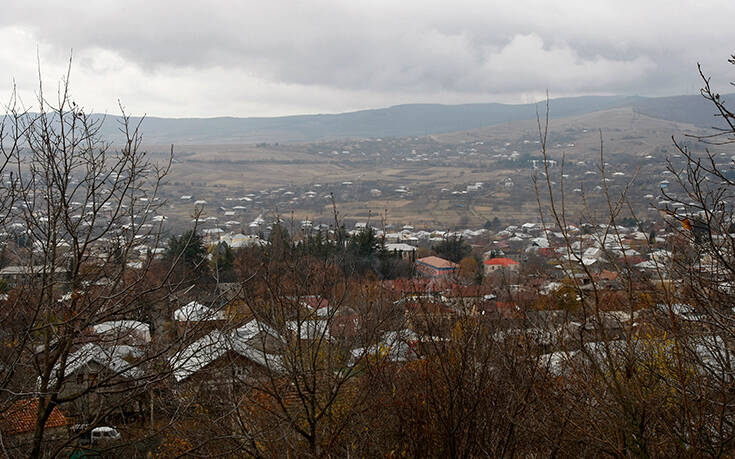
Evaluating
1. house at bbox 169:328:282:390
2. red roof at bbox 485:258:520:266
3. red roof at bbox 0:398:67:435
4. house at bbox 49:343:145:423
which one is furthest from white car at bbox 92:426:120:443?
red roof at bbox 485:258:520:266

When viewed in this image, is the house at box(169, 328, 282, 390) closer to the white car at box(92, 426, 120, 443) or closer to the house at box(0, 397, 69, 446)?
the house at box(0, 397, 69, 446)

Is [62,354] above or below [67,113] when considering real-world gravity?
below

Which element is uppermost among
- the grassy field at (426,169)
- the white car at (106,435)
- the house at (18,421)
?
the house at (18,421)

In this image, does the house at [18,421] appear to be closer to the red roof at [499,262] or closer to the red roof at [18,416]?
the red roof at [18,416]

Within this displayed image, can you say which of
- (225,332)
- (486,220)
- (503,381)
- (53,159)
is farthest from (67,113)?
(486,220)

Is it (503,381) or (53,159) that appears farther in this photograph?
(503,381)

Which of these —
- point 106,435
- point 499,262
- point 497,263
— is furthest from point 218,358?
point 499,262

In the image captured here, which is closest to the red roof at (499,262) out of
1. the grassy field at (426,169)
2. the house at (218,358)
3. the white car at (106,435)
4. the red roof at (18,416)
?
the grassy field at (426,169)

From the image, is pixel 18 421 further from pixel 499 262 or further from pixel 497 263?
pixel 499 262

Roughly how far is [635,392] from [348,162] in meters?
117

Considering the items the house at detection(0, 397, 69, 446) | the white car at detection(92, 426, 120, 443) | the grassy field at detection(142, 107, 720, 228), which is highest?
the house at detection(0, 397, 69, 446)

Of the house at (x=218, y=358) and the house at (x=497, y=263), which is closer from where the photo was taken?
the house at (x=218, y=358)

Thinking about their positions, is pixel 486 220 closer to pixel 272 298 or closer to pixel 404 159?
pixel 272 298

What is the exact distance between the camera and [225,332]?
376cm
